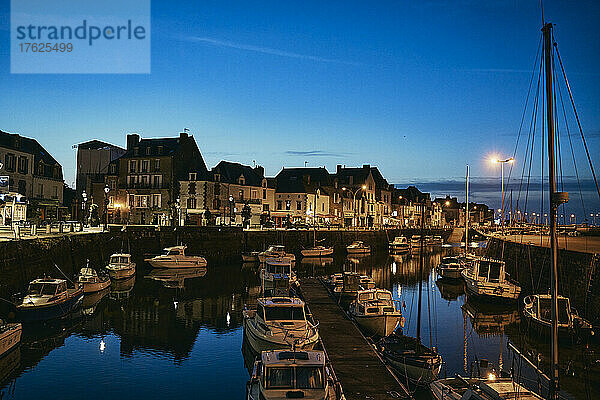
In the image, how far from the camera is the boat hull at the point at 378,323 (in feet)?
Result: 97.2

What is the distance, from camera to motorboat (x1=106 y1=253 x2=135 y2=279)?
4897cm

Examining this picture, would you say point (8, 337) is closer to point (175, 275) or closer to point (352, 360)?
point (352, 360)

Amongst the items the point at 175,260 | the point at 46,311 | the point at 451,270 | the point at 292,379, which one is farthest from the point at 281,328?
the point at 451,270

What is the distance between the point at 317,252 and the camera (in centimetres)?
8044

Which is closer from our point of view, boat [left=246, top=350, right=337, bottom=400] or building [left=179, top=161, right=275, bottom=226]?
boat [left=246, top=350, right=337, bottom=400]

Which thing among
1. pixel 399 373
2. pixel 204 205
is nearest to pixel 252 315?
pixel 399 373

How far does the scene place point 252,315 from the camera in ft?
93.1

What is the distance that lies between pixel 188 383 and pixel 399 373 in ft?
33.2

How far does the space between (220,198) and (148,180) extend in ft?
41.9

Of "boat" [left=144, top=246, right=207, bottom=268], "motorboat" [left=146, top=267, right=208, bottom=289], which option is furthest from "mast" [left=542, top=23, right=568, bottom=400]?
"boat" [left=144, top=246, right=207, bottom=268]

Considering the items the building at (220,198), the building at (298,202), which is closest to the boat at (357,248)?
the building at (298,202)

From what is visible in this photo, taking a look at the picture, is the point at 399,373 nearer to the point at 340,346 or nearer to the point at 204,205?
the point at 340,346

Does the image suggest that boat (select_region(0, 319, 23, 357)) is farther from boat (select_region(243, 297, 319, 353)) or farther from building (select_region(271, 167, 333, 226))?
building (select_region(271, 167, 333, 226))

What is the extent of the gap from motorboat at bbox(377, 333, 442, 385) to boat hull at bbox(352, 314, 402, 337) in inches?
255
